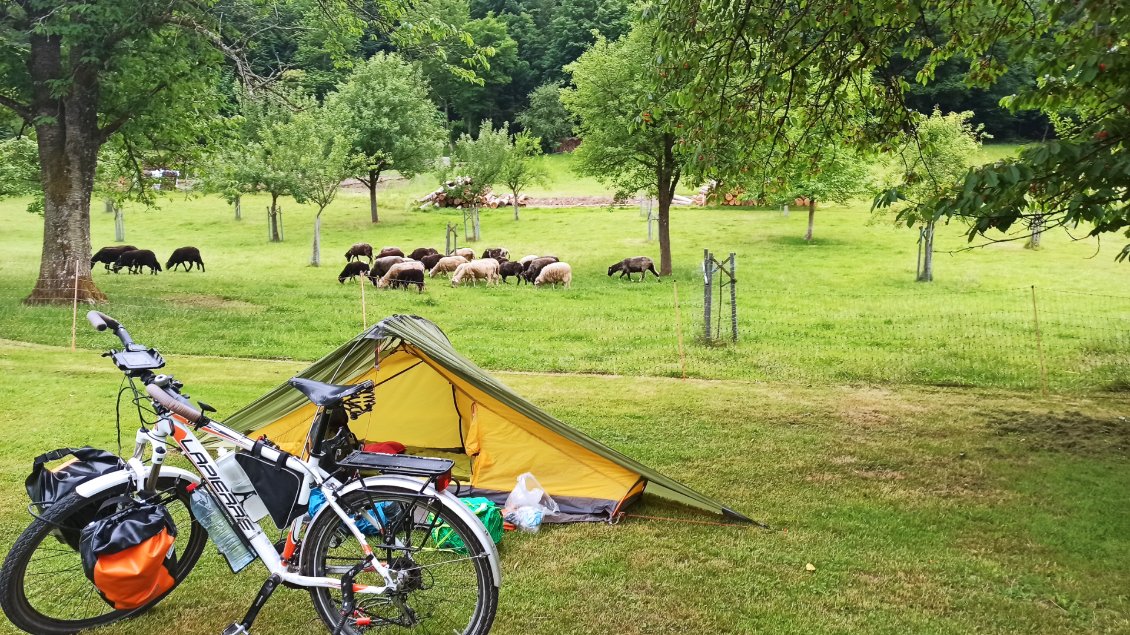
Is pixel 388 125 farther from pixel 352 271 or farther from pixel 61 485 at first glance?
pixel 61 485

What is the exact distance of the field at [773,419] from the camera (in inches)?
203

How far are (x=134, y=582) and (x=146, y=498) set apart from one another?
1.32 ft

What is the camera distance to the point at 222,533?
4.32m

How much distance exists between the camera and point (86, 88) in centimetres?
1689

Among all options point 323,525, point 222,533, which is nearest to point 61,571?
point 222,533

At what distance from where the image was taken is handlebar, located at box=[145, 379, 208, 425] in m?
4.12

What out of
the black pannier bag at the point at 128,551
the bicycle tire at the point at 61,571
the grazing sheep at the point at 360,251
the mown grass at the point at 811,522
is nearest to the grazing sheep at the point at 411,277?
the grazing sheep at the point at 360,251

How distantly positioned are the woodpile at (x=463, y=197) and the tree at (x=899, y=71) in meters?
28.7

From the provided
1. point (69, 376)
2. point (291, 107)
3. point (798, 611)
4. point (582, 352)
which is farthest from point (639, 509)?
point (291, 107)

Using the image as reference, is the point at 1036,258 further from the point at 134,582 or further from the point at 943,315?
the point at 134,582

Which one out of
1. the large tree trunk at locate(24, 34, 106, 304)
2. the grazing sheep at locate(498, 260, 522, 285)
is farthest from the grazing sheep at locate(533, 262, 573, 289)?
the large tree trunk at locate(24, 34, 106, 304)

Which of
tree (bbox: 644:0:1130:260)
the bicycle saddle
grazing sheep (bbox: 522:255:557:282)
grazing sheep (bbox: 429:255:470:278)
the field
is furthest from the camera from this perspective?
grazing sheep (bbox: 429:255:470:278)

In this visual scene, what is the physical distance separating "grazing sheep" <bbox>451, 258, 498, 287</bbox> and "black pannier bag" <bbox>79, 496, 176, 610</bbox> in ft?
63.1

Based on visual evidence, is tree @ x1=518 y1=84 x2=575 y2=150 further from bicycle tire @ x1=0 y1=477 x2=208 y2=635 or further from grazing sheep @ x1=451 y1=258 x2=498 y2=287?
bicycle tire @ x1=0 y1=477 x2=208 y2=635
